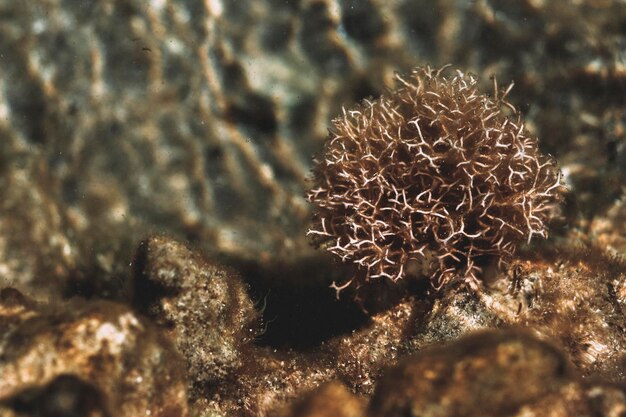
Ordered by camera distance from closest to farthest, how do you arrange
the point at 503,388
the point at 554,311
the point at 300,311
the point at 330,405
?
the point at 503,388 < the point at 330,405 < the point at 554,311 < the point at 300,311

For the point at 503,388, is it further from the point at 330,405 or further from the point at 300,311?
the point at 300,311

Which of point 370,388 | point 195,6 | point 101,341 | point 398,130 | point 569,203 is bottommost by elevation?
point 370,388

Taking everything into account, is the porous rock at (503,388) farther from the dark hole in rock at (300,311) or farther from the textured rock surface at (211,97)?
the textured rock surface at (211,97)

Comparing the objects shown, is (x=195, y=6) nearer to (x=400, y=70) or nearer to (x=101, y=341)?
(x=400, y=70)

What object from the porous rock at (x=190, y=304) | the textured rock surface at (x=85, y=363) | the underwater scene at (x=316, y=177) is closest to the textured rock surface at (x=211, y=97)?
the underwater scene at (x=316, y=177)

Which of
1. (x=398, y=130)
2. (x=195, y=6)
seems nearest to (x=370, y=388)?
(x=398, y=130)

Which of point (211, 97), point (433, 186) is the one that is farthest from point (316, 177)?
point (211, 97)

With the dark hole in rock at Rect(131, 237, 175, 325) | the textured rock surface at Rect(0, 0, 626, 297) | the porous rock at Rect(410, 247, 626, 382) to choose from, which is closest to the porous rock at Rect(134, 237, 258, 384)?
the dark hole in rock at Rect(131, 237, 175, 325)
